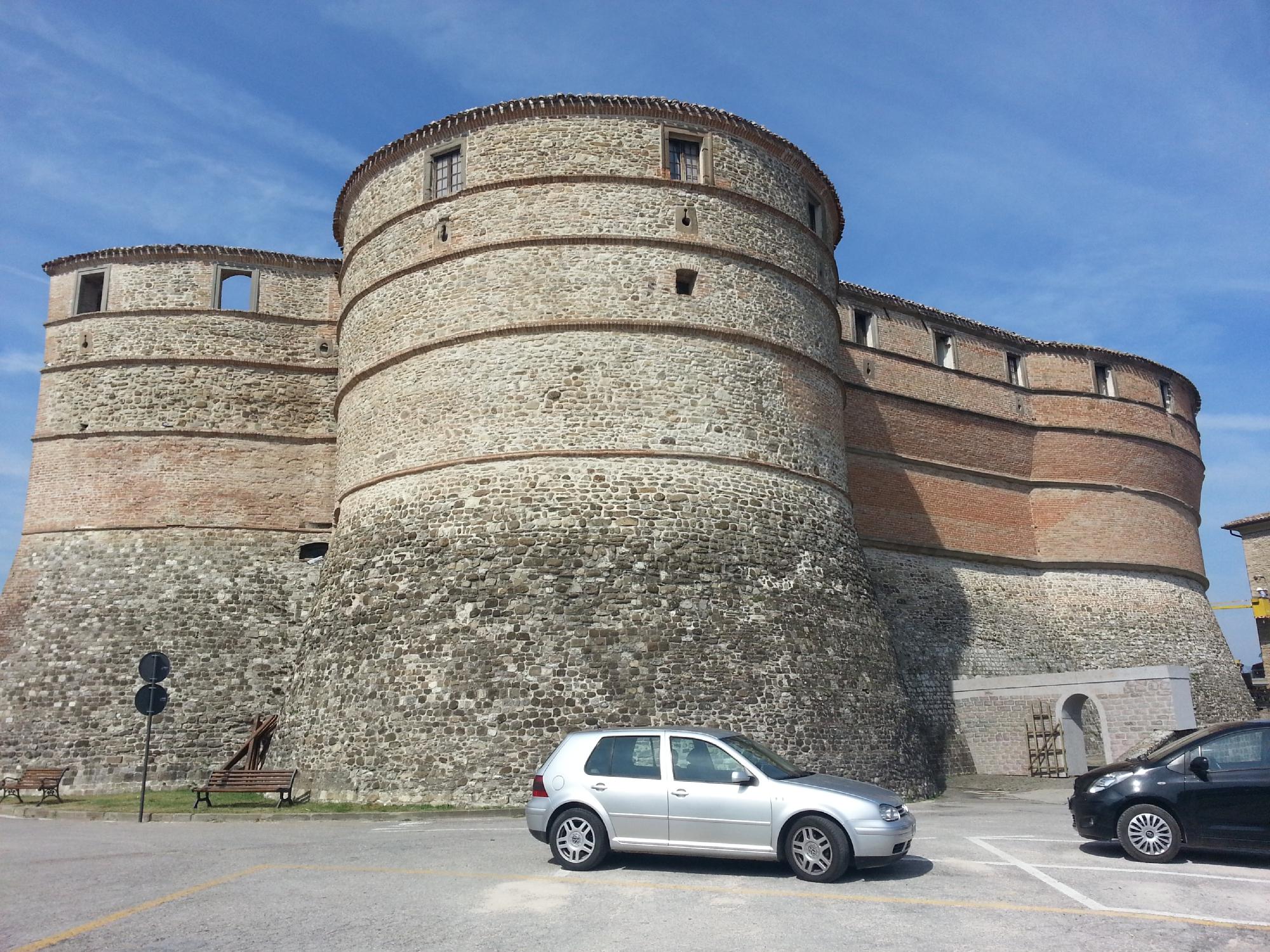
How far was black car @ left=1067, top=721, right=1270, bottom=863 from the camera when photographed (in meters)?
8.46

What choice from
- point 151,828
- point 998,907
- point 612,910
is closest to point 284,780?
point 151,828

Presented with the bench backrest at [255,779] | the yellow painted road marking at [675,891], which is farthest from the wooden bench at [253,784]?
the yellow painted road marking at [675,891]

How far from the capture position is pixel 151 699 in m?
13.0

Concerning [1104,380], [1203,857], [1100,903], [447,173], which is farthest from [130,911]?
[1104,380]

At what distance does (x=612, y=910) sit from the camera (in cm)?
692

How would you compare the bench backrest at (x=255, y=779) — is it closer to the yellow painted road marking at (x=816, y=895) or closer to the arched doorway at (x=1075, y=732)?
the yellow painted road marking at (x=816, y=895)

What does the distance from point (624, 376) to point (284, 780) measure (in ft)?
26.5

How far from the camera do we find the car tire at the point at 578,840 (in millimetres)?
8359

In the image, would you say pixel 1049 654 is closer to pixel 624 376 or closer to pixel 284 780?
pixel 624 376


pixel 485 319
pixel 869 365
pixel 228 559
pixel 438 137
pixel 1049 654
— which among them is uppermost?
pixel 438 137

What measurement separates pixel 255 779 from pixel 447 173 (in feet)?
36.1

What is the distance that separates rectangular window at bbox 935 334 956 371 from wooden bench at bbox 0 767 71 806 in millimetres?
21861

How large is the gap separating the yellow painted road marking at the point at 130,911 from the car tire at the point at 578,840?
Result: 2.71m

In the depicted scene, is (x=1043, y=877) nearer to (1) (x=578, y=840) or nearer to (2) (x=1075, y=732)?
(1) (x=578, y=840)
